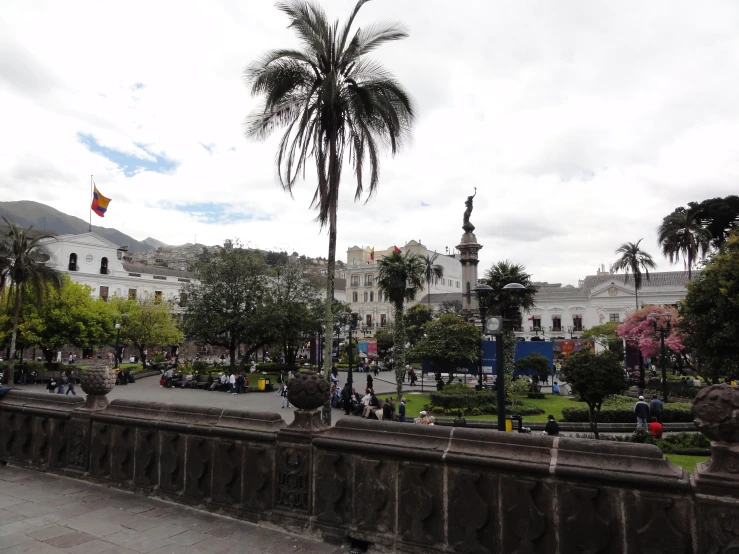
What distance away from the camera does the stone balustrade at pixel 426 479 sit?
3.13 meters

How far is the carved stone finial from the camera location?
6.55 meters

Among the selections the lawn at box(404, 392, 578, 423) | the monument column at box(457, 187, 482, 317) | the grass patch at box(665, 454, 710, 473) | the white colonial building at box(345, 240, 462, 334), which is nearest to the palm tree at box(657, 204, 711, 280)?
the monument column at box(457, 187, 482, 317)

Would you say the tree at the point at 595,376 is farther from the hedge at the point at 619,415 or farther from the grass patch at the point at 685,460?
the hedge at the point at 619,415

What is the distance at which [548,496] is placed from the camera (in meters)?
3.59

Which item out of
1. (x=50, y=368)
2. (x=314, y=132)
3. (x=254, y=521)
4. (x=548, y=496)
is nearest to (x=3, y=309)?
(x=50, y=368)

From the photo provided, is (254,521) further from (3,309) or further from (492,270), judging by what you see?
(3,309)

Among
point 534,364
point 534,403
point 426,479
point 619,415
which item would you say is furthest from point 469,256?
point 426,479

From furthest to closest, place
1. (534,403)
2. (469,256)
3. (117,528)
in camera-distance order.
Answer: (469,256) < (534,403) < (117,528)

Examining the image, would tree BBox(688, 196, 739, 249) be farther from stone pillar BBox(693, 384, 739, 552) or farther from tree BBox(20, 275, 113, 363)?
tree BBox(20, 275, 113, 363)

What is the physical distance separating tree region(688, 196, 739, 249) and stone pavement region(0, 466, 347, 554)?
49.4m

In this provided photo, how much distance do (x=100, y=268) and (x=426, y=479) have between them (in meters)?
60.7

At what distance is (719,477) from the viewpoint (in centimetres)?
303

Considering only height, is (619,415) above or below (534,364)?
below

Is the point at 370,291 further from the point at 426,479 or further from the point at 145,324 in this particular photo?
the point at 426,479
